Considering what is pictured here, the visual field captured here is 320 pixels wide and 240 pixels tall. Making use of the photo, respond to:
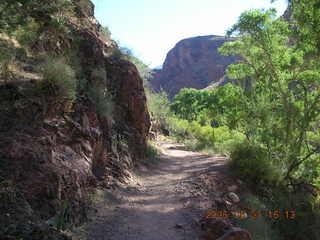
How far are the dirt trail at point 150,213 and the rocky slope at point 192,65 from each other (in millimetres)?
99347

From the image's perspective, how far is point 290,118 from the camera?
420 inches

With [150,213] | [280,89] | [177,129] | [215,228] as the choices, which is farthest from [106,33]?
[177,129]

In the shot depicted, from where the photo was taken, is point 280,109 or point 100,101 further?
point 280,109

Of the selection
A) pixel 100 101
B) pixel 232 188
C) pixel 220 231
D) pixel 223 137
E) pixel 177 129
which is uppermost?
pixel 100 101

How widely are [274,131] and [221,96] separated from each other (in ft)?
12.7

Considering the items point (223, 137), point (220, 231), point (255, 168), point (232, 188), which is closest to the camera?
point (220, 231)

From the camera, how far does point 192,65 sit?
120062 mm

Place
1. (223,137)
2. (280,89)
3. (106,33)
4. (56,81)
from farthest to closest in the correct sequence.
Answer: (223,137)
(106,33)
(280,89)
(56,81)

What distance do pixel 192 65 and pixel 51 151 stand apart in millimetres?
119201

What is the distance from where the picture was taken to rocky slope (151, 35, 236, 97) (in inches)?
4338

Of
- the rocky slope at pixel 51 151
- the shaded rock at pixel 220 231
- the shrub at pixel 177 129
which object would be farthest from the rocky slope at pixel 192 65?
the shaded rock at pixel 220 231

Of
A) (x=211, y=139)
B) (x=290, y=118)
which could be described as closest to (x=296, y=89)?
(x=290, y=118)

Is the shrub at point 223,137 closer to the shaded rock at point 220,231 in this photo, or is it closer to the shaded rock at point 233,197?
the shaded rock at point 233,197

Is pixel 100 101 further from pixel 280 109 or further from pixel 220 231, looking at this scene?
pixel 280 109
